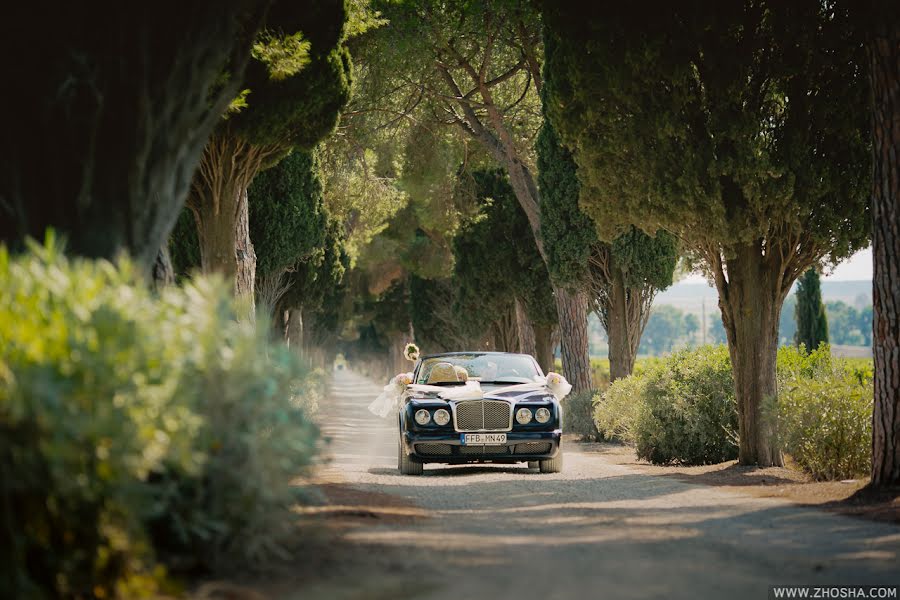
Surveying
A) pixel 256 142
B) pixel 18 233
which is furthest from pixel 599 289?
pixel 18 233

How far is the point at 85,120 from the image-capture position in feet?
24.2

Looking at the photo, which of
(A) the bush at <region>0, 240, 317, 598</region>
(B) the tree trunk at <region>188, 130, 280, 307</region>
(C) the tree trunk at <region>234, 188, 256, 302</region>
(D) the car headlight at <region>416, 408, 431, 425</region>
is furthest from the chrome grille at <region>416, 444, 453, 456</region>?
(A) the bush at <region>0, 240, 317, 598</region>

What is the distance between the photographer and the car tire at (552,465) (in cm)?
1450

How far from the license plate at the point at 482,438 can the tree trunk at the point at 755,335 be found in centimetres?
343

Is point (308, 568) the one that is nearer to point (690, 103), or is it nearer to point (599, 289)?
point (690, 103)

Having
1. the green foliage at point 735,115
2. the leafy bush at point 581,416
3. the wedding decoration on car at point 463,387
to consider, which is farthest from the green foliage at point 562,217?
the wedding decoration on car at point 463,387

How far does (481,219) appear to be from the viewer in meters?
35.3

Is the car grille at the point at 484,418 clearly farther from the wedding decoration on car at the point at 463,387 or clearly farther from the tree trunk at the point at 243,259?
the tree trunk at the point at 243,259

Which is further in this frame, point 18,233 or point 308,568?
point 18,233

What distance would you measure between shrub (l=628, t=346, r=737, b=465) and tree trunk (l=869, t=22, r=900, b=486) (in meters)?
4.31

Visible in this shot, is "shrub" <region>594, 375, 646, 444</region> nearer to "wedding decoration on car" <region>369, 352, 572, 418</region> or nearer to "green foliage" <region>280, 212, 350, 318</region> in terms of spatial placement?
"wedding decoration on car" <region>369, 352, 572, 418</region>

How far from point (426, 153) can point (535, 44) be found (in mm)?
6626

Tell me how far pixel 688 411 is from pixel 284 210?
11.2 metres

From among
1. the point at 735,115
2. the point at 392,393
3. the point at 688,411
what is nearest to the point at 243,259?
the point at 392,393
